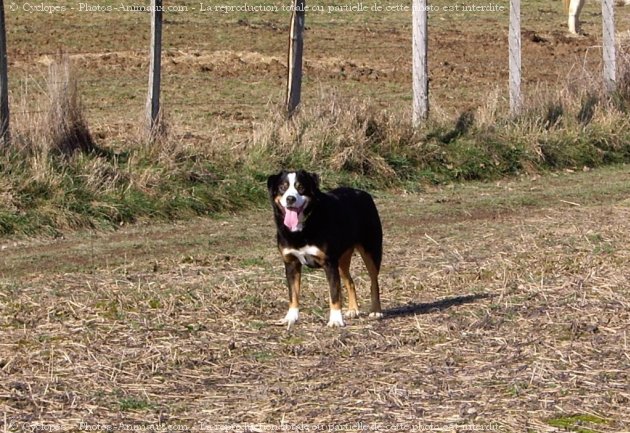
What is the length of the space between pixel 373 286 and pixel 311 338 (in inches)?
32.4

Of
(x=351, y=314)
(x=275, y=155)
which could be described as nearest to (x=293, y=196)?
(x=351, y=314)

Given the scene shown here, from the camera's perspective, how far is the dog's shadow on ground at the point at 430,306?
28.2 ft

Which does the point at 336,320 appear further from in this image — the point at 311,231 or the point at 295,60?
the point at 295,60

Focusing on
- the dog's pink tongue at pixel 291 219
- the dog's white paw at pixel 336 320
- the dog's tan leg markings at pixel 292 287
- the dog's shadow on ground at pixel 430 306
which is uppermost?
the dog's pink tongue at pixel 291 219

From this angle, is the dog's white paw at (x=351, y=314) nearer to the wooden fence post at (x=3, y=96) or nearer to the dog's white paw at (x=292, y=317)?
the dog's white paw at (x=292, y=317)

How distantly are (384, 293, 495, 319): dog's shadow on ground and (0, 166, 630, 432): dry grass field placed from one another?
19mm

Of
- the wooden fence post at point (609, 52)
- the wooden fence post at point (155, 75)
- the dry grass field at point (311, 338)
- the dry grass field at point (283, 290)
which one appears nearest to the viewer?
the dry grass field at point (311, 338)

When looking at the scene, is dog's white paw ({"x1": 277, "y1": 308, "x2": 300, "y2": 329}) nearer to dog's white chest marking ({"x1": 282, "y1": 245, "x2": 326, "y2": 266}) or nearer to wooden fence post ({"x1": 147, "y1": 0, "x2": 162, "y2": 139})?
dog's white chest marking ({"x1": 282, "y1": 245, "x2": 326, "y2": 266})

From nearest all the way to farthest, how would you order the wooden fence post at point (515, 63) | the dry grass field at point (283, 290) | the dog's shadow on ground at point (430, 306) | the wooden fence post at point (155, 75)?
the dry grass field at point (283, 290) → the dog's shadow on ground at point (430, 306) → the wooden fence post at point (155, 75) → the wooden fence post at point (515, 63)

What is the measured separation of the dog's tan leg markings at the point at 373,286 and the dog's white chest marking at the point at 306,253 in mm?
530

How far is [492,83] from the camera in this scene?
21.7 m

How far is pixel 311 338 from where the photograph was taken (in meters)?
7.77

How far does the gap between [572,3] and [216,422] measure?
78.4ft

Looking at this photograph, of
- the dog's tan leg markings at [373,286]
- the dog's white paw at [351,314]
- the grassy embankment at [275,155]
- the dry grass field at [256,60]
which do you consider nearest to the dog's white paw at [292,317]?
the dog's white paw at [351,314]
